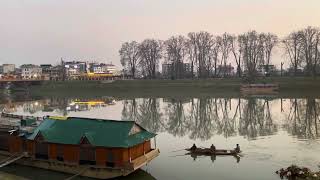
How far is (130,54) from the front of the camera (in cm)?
15675

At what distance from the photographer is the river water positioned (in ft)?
102

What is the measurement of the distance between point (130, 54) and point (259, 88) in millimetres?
61486

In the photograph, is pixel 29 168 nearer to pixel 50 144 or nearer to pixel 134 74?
pixel 50 144

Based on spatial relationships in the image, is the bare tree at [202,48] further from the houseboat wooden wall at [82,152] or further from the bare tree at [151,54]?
the houseboat wooden wall at [82,152]

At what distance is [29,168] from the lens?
32344 millimetres

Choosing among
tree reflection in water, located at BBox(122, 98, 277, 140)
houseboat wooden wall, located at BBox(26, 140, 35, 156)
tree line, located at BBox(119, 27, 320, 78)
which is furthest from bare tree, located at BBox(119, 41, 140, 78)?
houseboat wooden wall, located at BBox(26, 140, 35, 156)

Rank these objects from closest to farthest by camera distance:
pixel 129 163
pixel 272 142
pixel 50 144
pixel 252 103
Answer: pixel 129 163 < pixel 50 144 < pixel 272 142 < pixel 252 103

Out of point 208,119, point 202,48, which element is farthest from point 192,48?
point 208,119

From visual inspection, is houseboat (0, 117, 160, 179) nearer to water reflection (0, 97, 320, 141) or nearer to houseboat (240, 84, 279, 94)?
water reflection (0, 97, 320, 141)

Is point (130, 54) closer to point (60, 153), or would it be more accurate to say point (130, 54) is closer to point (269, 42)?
point (269, 42)

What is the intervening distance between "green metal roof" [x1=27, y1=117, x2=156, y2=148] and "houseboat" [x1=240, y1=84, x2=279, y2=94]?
76499mm

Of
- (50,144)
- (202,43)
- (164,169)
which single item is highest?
(202,43)

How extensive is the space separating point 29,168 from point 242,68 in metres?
111

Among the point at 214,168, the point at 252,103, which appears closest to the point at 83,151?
the point at 214,168
